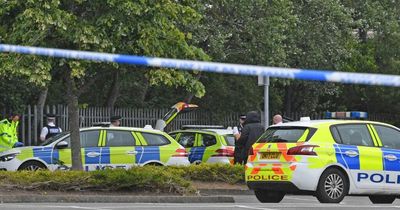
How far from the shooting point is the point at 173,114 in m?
26.8

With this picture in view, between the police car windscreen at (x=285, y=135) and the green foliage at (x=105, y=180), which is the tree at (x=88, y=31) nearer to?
the green foliage at (x=105, y=180)

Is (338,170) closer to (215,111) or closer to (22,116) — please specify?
(22,116)

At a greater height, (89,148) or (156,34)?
(156,34)

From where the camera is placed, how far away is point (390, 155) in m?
15.1

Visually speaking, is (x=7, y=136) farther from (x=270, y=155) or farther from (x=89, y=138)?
(x=270, y=155)

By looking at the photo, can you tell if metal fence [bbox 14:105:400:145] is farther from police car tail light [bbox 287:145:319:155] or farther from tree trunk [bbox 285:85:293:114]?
police car tail light [bbox 287:145:319:155]

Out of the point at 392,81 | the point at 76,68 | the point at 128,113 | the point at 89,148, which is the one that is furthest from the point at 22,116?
the point at 392,81

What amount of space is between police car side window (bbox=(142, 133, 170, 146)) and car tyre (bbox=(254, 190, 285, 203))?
5061 millimetres

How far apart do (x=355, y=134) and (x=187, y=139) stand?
840 cm

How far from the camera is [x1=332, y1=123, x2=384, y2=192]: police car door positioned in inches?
579

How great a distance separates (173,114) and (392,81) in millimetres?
21382

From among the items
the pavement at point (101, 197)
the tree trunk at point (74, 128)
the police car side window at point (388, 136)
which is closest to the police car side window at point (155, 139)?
the tree trunk at point (74, 128)

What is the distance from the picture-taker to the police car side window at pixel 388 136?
15.4 m

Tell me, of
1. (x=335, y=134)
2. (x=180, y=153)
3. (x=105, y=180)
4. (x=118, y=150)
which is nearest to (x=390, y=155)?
(x=335, y=134)
